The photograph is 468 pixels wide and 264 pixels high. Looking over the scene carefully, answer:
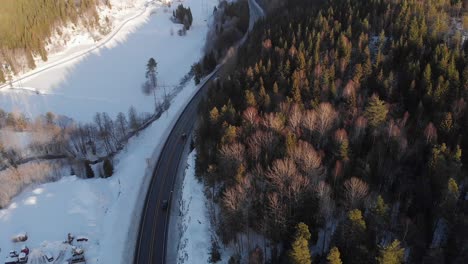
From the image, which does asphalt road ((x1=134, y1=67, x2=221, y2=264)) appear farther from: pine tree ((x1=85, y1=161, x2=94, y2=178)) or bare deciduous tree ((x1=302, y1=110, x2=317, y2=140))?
bare deciduous tree ((x1=302, y1=110, x2=317, y2=140))

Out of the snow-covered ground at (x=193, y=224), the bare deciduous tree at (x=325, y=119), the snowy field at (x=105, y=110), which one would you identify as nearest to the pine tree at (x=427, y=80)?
the bare deciduous tree at (x=325, y=119)

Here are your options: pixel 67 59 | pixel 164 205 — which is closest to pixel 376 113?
pixel 164 205

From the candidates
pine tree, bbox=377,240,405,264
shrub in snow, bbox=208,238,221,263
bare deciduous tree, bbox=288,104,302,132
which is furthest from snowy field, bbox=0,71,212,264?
pine tree, bbox=377,240,405,264

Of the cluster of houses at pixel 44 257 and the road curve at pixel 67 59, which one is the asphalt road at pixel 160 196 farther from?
the road curve at pixel 67 59

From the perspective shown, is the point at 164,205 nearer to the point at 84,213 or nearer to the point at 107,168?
the point at 84,213

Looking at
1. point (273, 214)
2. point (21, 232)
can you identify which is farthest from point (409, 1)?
point (21, 232)

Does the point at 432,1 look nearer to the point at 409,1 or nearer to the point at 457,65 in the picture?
the point at 409,1

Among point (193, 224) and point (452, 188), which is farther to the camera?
point (193, 224)
